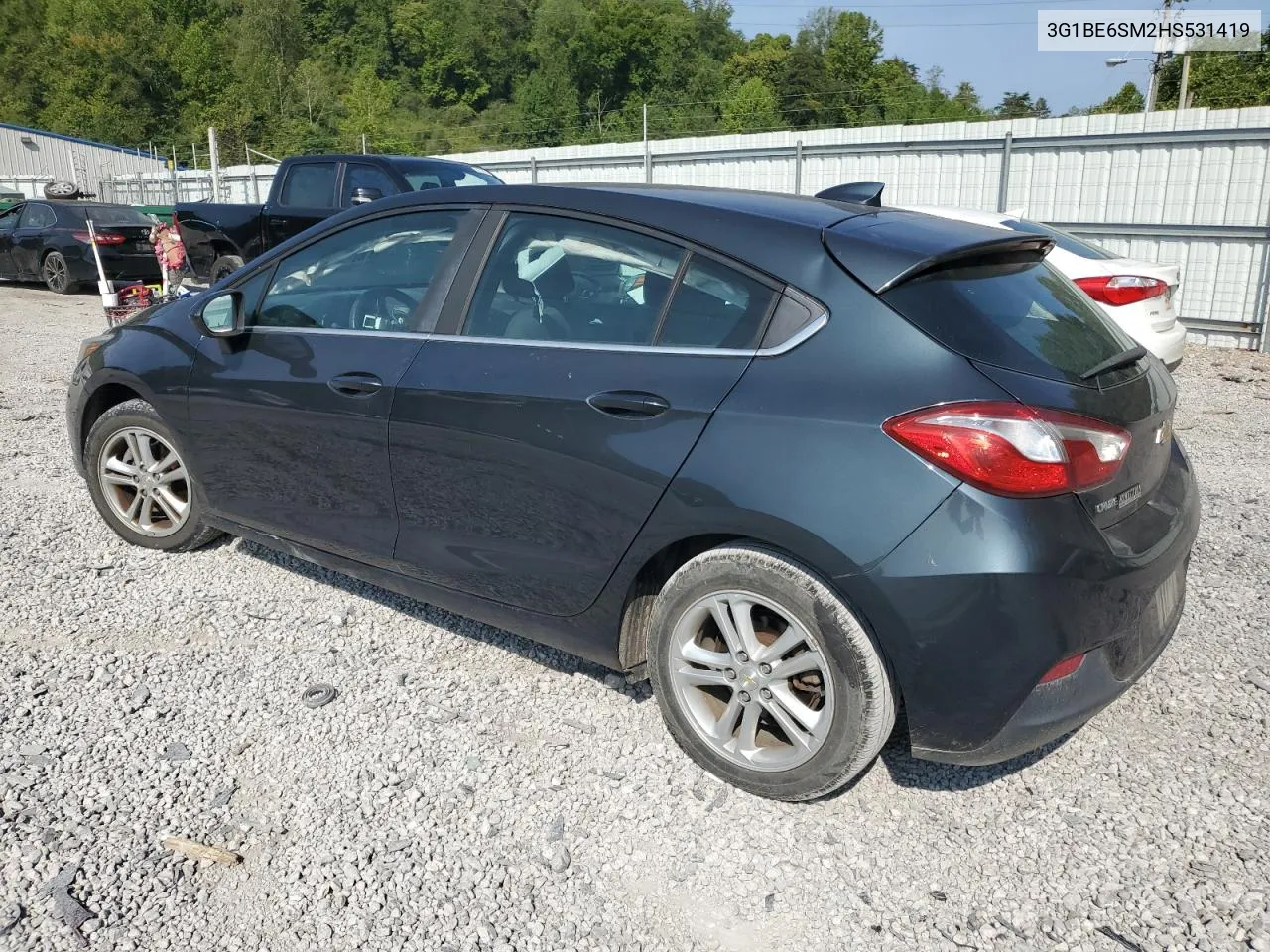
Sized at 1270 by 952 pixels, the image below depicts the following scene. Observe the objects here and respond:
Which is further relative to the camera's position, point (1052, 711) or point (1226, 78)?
point (1226, 78)

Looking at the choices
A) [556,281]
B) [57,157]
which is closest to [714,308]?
[556,281]

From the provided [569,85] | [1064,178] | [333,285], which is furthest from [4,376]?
[569,85]

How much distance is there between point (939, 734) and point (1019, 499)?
619 mm

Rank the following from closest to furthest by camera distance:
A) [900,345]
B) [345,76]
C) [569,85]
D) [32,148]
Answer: [900,345], [32,148], [569,85], [345,76]

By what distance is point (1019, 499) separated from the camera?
7.68 feet

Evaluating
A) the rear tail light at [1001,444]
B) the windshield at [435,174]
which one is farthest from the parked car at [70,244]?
the rear tail light at [1001,444]

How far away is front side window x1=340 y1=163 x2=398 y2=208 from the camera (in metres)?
10.5

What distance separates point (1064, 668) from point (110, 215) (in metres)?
16.4

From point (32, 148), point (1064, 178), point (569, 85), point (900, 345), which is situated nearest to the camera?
point (900, 345)

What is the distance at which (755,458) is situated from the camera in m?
2.54

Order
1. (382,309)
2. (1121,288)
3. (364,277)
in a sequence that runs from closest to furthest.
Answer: (382,309), (364,277), (1121,288)

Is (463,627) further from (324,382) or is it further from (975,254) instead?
(975,254)

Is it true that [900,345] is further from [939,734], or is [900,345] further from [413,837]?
[413,837]

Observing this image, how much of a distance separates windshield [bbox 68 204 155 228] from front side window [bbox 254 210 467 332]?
13.3 metres
